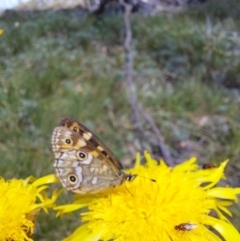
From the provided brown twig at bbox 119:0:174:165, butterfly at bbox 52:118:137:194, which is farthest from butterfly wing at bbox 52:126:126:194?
brown twig at bbox 119:0:174:165

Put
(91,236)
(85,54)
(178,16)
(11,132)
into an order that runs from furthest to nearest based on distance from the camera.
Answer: (178,16)
(85,54)
(11,132)
(91,236)

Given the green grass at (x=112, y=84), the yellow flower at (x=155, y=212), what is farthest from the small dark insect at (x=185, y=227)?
the green grass at (x=112, y=84)

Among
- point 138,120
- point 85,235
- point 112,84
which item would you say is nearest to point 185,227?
point 85,235

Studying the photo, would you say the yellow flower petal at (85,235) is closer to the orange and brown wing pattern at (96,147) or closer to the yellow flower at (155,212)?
the yellow flower at (155,212)

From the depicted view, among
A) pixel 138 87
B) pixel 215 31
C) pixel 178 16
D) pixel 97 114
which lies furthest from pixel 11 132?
pixel 178 16

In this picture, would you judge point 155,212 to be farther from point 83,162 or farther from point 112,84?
point 112,84

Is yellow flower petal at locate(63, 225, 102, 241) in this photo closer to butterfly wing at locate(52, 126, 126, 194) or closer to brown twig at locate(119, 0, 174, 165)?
butterfly wing at locate(52, 126, 126, 194)

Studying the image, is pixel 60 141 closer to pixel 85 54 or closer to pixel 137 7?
pixel 85 54
